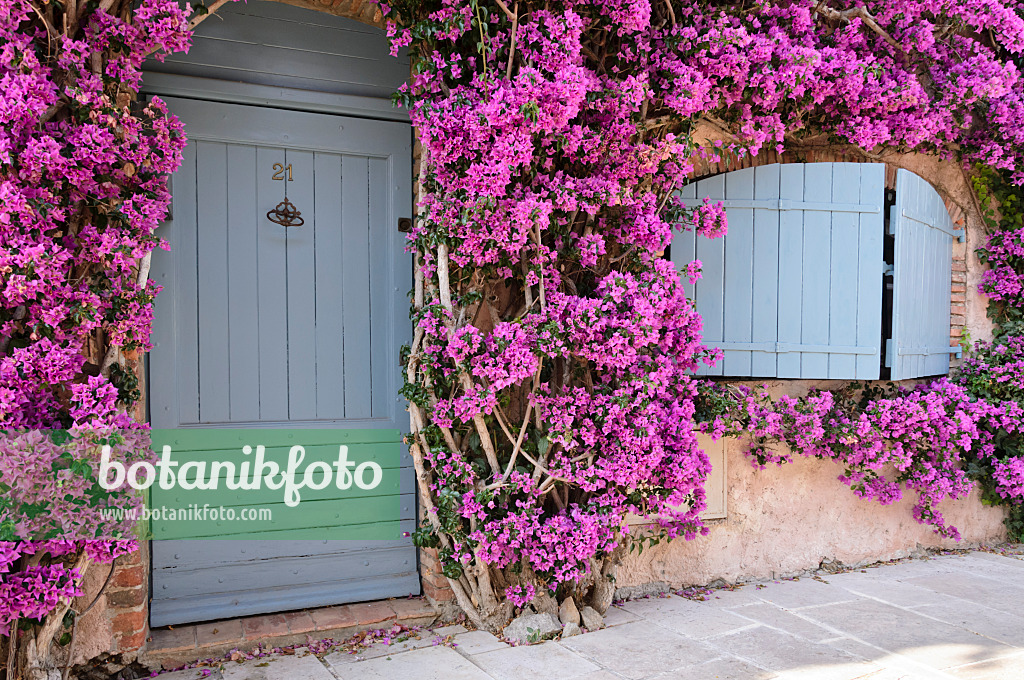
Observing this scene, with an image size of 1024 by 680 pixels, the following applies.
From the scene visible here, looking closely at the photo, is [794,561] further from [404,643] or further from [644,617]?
[404,643]

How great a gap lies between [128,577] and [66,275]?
4.04 feet

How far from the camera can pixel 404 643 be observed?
→ 130 inches

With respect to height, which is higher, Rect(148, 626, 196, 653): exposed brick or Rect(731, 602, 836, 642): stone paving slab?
Rect(148, 626, 196, 653): exposed brick

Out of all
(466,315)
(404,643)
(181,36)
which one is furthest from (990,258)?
(181,36)

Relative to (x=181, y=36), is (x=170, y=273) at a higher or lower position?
lower

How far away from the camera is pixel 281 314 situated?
3.46m

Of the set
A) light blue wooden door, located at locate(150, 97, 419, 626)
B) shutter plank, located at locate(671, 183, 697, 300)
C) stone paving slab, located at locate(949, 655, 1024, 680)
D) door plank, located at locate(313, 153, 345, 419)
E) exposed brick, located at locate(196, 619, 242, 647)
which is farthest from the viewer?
shutter plank, located at locate(671, 183, 697, 300)

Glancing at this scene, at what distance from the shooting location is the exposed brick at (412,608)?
3.47 m

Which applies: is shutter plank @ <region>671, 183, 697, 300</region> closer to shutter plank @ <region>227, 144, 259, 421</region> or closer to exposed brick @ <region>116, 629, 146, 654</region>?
shutter plank @ <region>227, 144, 259, 421</region>

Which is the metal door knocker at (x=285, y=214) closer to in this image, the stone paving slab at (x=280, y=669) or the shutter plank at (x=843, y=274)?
the stone paving slab at (x=280, y=669)

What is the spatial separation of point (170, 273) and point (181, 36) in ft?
3.25

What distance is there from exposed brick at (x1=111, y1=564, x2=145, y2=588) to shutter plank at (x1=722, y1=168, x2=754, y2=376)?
119 inches

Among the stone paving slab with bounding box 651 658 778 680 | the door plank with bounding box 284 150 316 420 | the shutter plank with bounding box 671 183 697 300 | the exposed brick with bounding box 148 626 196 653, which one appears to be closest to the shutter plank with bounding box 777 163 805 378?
the shutter plank with bounding box 671 183 697 300

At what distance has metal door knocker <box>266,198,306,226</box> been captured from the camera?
135 inches
